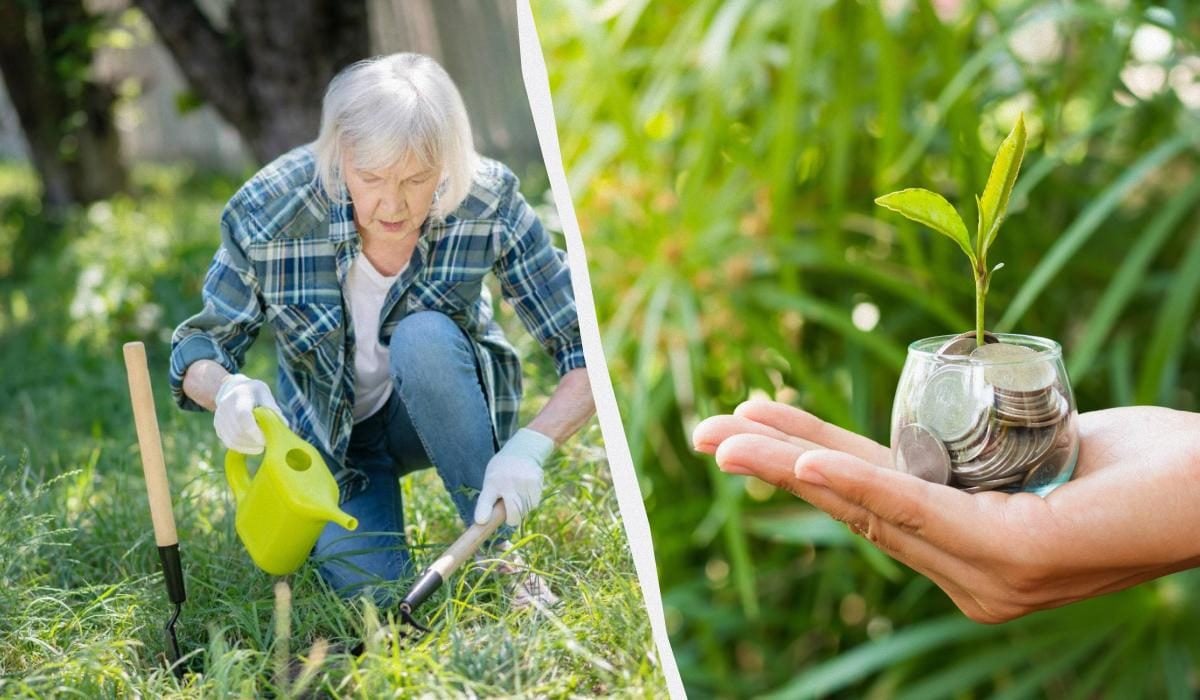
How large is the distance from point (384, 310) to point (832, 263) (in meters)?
0.72

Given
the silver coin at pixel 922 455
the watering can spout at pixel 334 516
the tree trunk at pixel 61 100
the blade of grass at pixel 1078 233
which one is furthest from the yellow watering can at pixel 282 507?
the tree trunk at pixel 61 100

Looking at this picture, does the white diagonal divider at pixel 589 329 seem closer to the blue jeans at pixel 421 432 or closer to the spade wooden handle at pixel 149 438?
the blue jeans at pixel 421 432

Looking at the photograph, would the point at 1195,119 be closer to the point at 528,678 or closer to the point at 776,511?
the point at 776,511

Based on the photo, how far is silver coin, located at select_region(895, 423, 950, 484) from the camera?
568mm

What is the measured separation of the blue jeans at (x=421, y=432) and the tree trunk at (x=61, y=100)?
3.02 feet

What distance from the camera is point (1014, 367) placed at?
0.54m

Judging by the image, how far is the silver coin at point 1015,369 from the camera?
1.77ft

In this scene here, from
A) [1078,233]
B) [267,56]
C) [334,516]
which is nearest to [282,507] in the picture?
[334,516]

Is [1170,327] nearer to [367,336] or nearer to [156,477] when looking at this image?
[367,336]

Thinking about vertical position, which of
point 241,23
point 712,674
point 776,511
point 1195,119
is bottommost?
point 712,674

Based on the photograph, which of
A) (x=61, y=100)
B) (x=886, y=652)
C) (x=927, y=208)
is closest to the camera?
(x=927, y=208)

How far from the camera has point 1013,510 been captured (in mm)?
563

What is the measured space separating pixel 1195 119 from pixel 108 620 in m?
1.08

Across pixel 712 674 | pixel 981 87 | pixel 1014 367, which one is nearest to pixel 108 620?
pixel 1014 367
